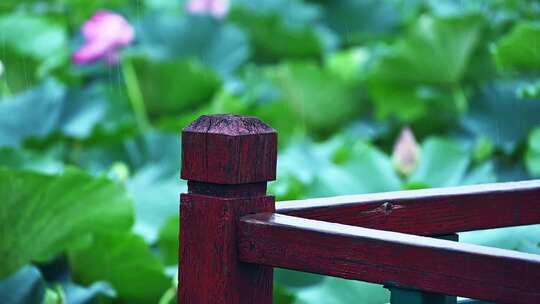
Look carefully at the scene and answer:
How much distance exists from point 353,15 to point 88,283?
2.90 m

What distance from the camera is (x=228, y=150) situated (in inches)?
36.2

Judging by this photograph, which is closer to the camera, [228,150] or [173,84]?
[228,150]

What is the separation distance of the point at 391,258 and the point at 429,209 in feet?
0.60

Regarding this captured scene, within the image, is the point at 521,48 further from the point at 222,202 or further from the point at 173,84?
the point at 222,202

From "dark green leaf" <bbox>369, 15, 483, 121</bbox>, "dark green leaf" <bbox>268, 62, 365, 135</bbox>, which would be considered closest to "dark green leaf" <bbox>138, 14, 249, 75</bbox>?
"dark green leaf" <bbox>268, 62, 365, 135</bbox>

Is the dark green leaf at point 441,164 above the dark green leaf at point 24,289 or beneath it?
above

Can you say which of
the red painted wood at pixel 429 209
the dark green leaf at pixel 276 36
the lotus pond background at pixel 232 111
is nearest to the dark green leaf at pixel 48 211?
the lotus pond background at pixel 232 111

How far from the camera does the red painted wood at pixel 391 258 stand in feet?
2.64

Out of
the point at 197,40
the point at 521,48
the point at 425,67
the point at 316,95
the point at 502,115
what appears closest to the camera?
the point at 521,48

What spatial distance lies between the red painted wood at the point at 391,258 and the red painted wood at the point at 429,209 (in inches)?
2.8

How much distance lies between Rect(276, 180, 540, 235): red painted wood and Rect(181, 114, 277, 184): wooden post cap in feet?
0.18

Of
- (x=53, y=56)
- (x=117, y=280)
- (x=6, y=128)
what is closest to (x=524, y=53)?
(x=117, y=280)

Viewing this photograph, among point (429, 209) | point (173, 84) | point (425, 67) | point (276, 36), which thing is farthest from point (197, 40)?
point (429, 209)

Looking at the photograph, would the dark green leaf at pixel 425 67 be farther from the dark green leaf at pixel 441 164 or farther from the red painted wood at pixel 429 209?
the red painted wood at pixel 429 209
